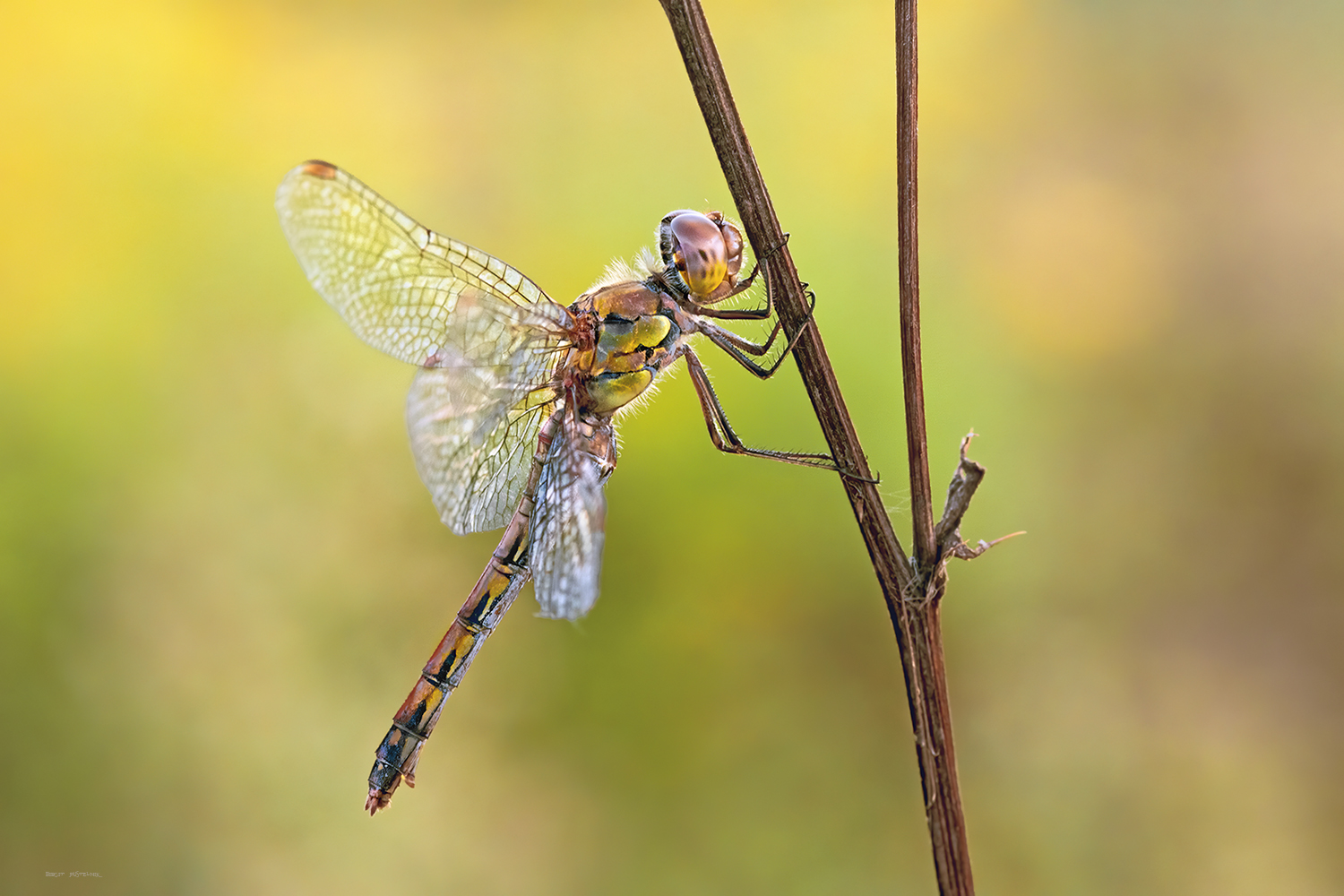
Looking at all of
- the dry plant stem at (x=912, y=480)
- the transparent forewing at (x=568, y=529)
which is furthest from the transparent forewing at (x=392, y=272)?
the dry plant stem at (x=912, y=480)

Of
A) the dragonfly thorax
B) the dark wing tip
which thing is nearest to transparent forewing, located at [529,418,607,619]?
the dragonfly thorax

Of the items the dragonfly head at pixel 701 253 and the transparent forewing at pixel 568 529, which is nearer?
the transparent forewing at pixel 568 529

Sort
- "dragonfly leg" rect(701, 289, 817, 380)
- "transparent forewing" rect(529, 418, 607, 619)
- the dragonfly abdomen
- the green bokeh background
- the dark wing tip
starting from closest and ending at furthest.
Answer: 1. "transparent forewing" rect(529, 418, 607, 619)
2. the dark wing tip
3. "dragonfly leg" rect(701, 289, 817, 380)
4. the dragonfly abdomen
5. the green bokeh background

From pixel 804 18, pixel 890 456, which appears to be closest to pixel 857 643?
pixel 890 456

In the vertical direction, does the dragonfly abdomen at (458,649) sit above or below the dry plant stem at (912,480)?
below

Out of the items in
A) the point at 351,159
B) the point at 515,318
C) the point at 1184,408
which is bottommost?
the point at 515,318

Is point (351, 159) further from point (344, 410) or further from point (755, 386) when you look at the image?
point (755, 386)

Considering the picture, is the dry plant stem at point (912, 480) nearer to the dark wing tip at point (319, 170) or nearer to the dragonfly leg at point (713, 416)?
the dragonfly leg at point (713, 416)

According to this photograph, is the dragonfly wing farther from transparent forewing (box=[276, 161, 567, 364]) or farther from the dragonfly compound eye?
the dragonfly compound eye
